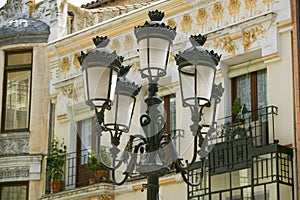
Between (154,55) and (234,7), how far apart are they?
24.0 feet

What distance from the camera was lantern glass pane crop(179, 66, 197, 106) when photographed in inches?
372

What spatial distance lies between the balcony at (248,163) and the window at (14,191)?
550 centimetres

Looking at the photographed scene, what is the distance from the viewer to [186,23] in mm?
17547

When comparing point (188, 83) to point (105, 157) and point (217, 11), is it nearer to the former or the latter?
point (105, 157)

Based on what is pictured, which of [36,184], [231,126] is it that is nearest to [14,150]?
[36,184]

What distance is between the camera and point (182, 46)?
9758 millimetres

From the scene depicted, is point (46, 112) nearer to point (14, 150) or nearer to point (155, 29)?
point (14, 150)

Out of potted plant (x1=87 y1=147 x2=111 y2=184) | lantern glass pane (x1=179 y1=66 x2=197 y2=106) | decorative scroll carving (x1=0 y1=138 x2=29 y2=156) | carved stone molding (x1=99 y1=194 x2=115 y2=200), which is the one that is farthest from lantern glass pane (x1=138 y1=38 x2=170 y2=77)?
decorative scroll carving (x1=0 y1=138 x2=29 y2=156)

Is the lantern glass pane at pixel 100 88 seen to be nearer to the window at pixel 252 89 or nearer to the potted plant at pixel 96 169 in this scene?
the window at pixel 252 89

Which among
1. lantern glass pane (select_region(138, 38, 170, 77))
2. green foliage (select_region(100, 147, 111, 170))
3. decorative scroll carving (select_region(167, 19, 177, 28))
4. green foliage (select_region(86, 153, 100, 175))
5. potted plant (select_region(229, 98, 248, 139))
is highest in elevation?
decorative scroll carving (select_region(167, 19, 177, 28))

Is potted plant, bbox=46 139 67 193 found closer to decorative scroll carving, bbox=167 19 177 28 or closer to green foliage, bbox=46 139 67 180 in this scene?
green foliage, bbox=46 139 67 180

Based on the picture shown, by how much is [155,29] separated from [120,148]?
1.42 metres

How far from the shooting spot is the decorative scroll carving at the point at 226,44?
16.6 m

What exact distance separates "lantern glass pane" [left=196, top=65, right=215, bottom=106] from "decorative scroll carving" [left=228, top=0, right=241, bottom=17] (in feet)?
23.7
